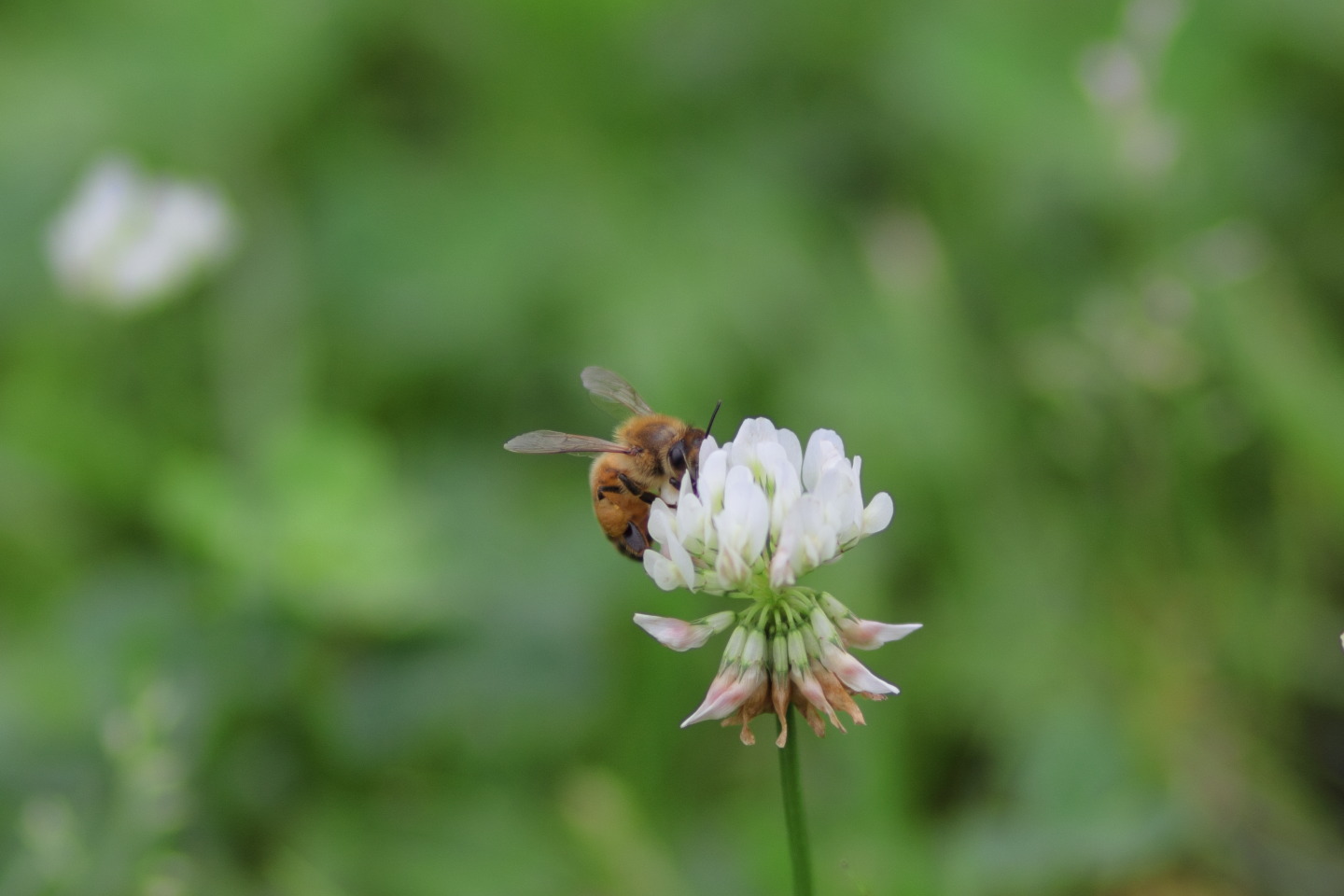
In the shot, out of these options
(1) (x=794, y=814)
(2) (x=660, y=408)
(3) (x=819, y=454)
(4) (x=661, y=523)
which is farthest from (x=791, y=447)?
(2) (x=660, y=408)

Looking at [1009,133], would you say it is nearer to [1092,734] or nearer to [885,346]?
[885,346]

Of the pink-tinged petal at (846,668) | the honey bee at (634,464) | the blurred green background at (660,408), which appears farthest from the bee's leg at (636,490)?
the blurred green background at (660,408)

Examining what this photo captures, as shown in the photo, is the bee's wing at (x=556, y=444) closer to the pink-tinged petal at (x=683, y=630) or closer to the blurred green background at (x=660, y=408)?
the pink-tinged petal at (x=683, y=630)

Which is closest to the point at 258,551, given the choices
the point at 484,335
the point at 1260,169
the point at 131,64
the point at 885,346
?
the point at 484,335

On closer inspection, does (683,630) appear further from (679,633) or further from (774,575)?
(774,575)

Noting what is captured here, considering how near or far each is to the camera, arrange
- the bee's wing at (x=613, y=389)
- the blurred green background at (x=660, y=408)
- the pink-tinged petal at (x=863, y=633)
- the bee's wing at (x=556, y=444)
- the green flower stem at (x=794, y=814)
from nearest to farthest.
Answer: the green flower stem at (x=794, y=814), the pink-tinged petal at (x=863, y=633), the bee's wing at (x=556, y=444), the bee's wing at (x=613, y=389), the blurred green background at (x=660, y=408)
